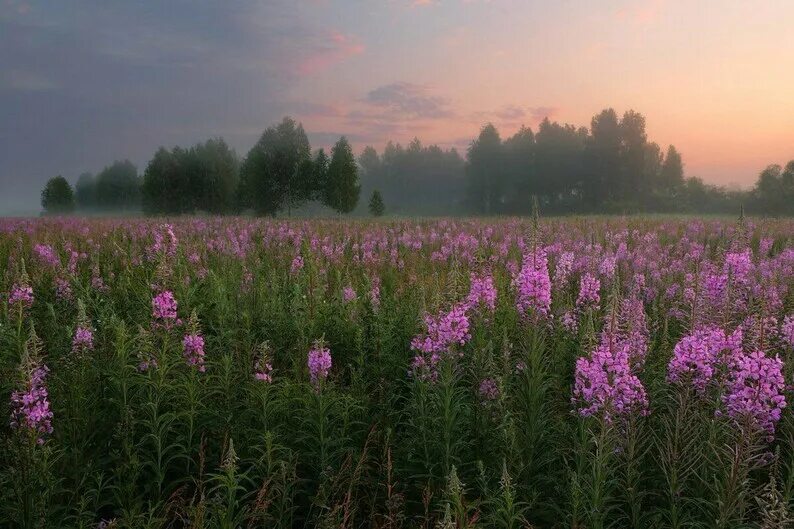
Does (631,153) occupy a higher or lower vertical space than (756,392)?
higher

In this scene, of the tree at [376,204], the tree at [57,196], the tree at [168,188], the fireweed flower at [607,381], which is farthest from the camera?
the tree at [57,196]

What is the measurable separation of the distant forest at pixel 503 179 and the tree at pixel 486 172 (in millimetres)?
175

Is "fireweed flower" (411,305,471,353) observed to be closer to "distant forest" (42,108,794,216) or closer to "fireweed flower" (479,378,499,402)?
"fireweed flower" (479,378,499,402)

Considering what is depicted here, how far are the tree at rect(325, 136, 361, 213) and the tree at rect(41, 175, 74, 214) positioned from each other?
72.2m

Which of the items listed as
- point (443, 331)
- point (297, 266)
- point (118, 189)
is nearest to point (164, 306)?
point (443, 331)

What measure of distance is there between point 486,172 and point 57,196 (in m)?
87.6

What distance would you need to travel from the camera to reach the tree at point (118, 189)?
121 m

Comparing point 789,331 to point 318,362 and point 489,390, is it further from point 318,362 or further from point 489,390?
point 318,362

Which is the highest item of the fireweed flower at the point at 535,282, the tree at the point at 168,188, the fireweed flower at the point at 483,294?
the tree at the point at 168,188

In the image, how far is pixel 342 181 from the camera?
60.5 meters

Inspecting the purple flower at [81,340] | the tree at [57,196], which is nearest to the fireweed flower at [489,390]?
the purple flower at [81,340]

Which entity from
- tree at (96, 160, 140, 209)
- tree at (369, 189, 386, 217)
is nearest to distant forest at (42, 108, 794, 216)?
tree at (369, 189, 386, 217)

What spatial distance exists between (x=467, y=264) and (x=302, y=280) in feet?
16.2

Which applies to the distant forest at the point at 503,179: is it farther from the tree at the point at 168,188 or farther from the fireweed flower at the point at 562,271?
the fireweed flower at the point at 562,271
